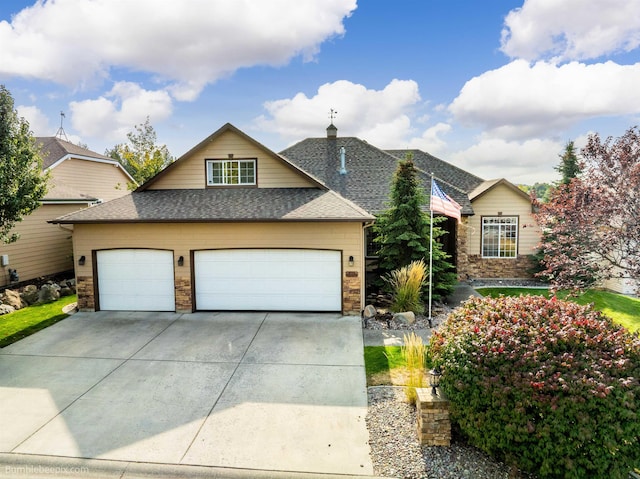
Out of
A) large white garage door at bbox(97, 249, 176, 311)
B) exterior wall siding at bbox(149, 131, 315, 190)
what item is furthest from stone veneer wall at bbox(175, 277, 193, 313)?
exterior wall siding at bbox(149, 131, 315, 190)

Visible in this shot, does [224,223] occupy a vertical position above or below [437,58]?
below

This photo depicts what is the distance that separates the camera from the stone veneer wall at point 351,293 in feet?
36.4

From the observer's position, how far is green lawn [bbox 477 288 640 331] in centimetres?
1158

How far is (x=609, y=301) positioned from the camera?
13305 millimetres

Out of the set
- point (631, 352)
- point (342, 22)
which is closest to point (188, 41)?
point (342, 22)

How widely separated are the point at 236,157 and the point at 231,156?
18 cm

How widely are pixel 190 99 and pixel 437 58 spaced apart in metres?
10.8

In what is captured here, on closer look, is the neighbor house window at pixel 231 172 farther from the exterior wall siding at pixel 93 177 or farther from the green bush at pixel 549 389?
the exterior wall siding at pixel 93 177

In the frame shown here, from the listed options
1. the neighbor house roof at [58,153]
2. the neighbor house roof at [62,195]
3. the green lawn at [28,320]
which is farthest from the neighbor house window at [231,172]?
Result: the neighbor house roof at [58,153]

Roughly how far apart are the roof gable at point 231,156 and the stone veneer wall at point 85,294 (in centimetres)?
366

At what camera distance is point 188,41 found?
1039 cm

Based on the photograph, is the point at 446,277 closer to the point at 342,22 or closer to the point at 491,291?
the point at 491,291

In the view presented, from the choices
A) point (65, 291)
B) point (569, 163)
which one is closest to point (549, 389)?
point (65, 291)

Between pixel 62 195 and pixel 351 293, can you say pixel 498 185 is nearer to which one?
pixel 351 293
